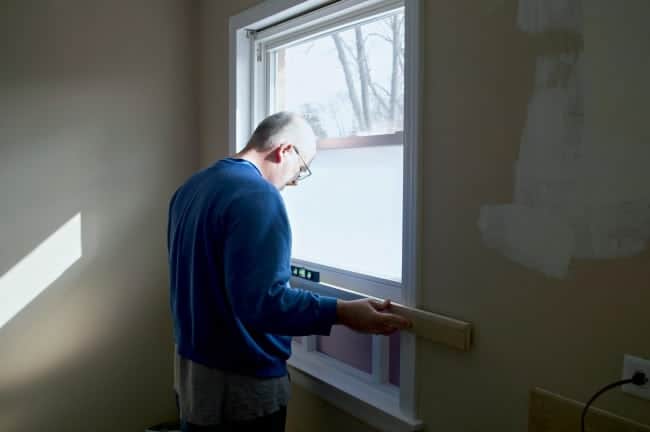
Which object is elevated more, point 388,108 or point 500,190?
point 388,108

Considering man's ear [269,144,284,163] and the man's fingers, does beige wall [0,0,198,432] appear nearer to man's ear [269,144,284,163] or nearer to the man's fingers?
man's ear [269,144,284,163]

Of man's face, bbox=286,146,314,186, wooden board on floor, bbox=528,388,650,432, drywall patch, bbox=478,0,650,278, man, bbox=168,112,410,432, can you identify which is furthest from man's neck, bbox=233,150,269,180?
wooden board on floor, bbox=528,388,650,432

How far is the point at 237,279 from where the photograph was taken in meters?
1.41

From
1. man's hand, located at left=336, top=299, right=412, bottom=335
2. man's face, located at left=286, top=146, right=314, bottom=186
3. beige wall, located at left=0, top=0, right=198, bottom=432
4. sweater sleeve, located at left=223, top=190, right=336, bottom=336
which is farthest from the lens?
beige wall, located at left=0, top=0, right=198, bottom=432

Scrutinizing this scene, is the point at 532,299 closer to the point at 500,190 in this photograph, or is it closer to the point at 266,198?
the point at 500,190

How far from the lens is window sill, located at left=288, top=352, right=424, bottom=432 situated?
65.7 inches

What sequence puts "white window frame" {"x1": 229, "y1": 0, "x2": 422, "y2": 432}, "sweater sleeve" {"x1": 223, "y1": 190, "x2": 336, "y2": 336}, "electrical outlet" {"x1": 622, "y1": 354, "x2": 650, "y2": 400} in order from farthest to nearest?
"white window frame" {"x1": 229, "y1": 0, "x2": 422, "y2": 432} < "sweater sleeve" {"x1": 223, "y1": 190, "x2": 336, "y2": 336} < "electrical outlet" {"x1": 622, "y1": 354, "x2": 650, "y2": 400}

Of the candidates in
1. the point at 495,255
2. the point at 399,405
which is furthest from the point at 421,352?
the point at 495,255

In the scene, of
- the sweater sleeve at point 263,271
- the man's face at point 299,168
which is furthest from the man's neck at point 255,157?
the sweater sleeve at point 263,271

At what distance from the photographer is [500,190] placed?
138cm

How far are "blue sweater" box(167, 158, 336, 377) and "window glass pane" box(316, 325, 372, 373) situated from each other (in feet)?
1.22

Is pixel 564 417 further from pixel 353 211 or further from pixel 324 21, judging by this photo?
pixel 324 21

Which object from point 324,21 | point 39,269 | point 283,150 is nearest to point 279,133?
point 283,150

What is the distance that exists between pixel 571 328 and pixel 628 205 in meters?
0.31
